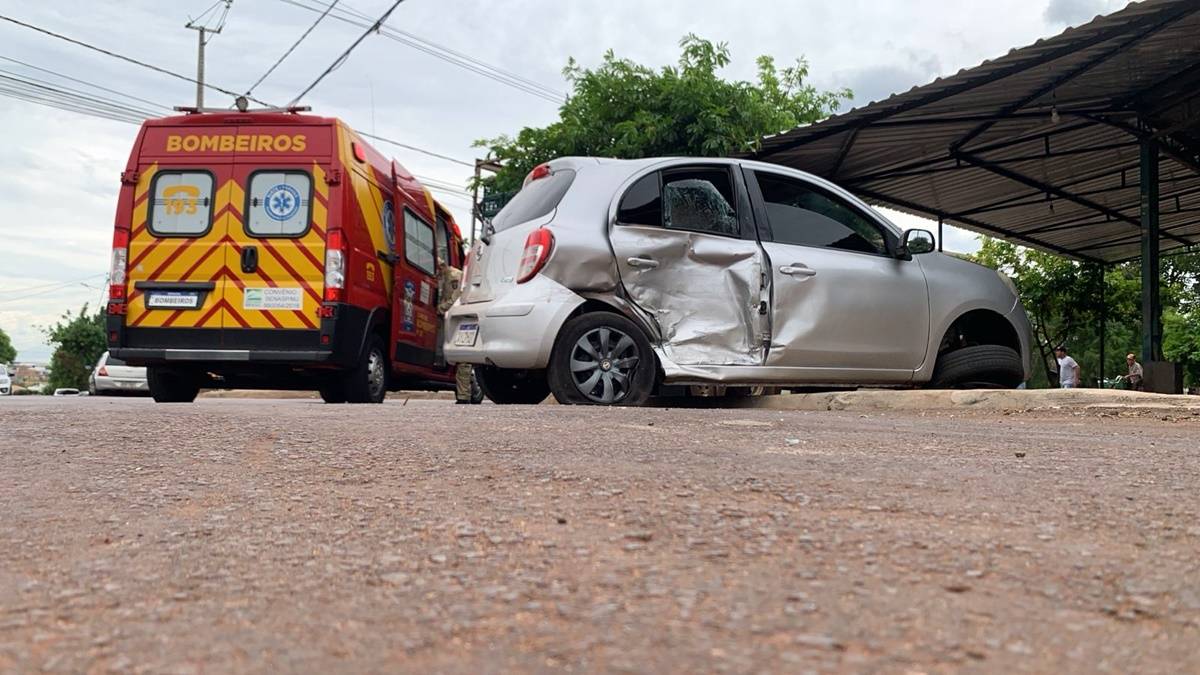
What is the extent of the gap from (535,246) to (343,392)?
3.15 m

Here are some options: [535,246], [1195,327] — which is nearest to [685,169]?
[535,246]

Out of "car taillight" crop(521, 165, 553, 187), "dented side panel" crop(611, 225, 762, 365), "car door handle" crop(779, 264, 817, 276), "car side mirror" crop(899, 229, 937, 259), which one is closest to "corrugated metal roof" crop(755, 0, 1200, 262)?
"car side mirror" crop(899, 229, 937, 259)

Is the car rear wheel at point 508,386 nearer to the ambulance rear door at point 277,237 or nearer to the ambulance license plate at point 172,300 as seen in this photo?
the ambulance rear door at point 277,237

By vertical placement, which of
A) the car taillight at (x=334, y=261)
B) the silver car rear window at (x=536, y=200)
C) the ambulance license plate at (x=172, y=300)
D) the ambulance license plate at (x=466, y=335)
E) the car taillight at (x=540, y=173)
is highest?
the car taillight at (x=540, y=173)

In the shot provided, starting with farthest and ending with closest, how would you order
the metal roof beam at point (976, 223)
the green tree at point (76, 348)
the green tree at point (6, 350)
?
the green tree at point (6, 350) < the green tree at point (76, 348) < the metal roof beam at point (976, 223)

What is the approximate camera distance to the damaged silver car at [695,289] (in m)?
6.03

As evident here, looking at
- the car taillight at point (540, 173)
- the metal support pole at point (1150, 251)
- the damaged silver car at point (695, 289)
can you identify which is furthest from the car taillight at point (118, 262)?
the metal support pole at point (1150, 251)

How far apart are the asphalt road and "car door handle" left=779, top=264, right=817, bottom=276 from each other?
2.68 meters

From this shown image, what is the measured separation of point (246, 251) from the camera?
7.98 m

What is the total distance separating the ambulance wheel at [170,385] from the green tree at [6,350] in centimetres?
11903

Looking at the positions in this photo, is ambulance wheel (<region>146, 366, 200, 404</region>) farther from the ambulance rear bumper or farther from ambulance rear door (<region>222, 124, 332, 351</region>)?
ambulance rear door (<region>222, 124, 332, 351</region>)

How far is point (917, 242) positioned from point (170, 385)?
20.7ft

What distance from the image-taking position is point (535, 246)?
6023mm

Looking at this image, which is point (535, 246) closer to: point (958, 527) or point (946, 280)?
point (946, 280)
